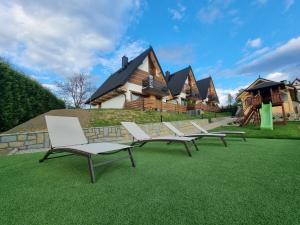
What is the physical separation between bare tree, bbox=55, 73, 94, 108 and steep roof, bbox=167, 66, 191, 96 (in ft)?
42.0

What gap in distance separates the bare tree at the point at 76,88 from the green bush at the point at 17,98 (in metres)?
14.6

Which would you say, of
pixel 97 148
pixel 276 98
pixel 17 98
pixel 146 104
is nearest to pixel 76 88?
pixel 146 104

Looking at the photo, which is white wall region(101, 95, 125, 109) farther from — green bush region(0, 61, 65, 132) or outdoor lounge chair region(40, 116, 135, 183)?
outdoor lounge chair region(40, 116, 135, 183)

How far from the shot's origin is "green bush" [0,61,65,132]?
7254 mm

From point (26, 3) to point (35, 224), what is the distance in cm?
969

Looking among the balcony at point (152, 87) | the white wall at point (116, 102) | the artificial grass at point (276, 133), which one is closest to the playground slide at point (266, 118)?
the artificial grass at point (276, 133)

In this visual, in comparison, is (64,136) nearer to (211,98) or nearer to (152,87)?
Result: (152,87)

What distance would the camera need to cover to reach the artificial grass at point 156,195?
1.50 metres

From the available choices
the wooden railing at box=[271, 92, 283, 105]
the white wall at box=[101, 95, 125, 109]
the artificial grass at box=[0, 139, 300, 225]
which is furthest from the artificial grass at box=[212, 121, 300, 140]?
the white wall at box=[101, 95, 125, 109]

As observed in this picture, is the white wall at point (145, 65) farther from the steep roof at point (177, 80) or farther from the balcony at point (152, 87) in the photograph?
the steep roof at point (177, 80)

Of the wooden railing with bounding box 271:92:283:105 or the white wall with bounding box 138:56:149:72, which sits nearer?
the wooden railing with bounding box 271:92:283:105

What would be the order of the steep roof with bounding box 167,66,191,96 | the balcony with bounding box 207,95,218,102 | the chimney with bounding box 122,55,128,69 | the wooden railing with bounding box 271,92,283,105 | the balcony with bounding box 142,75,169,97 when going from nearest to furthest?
the wooden railing with bounding box 271,92,283,105
the balcony with bounding box 142,75,169,97
the chimney with bounding box 122,55,128,69
the steep roof with bounding box 167,66,191,96
the balcony with bounding box 207,95,218,102

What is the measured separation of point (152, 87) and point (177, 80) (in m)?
8.20

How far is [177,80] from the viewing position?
82.1ft
